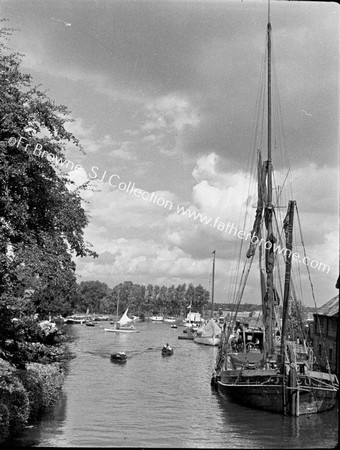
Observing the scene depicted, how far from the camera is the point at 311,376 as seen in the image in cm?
3297

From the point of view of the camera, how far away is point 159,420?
3009 cm

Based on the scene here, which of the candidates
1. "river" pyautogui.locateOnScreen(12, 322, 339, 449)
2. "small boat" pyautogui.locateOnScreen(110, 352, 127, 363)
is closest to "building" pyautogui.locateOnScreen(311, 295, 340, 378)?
"river" pyautogui.locateOnScreen(12, 322, 339, 449)

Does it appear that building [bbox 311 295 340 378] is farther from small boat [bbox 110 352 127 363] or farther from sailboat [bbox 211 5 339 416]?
small boat [bbox 110 352 127 363]

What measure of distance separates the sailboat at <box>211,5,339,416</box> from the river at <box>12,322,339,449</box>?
2.60 feet

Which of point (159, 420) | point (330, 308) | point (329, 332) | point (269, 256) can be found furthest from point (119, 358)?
point (159, 420)

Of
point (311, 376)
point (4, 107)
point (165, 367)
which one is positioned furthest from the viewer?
point (165, 367)

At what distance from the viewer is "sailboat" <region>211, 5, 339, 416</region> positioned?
32.1 meters

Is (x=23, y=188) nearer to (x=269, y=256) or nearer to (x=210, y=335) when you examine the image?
(x=269, y=256)

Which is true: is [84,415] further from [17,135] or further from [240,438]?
[17,135]

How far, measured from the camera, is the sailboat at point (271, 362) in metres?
32.1

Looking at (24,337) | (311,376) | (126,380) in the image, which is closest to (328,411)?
(311,376)

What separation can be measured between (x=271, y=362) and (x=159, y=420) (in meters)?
9.47

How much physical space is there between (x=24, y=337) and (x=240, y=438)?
12350mm

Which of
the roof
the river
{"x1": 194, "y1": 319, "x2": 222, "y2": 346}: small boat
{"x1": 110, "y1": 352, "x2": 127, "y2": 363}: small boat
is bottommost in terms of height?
the river
